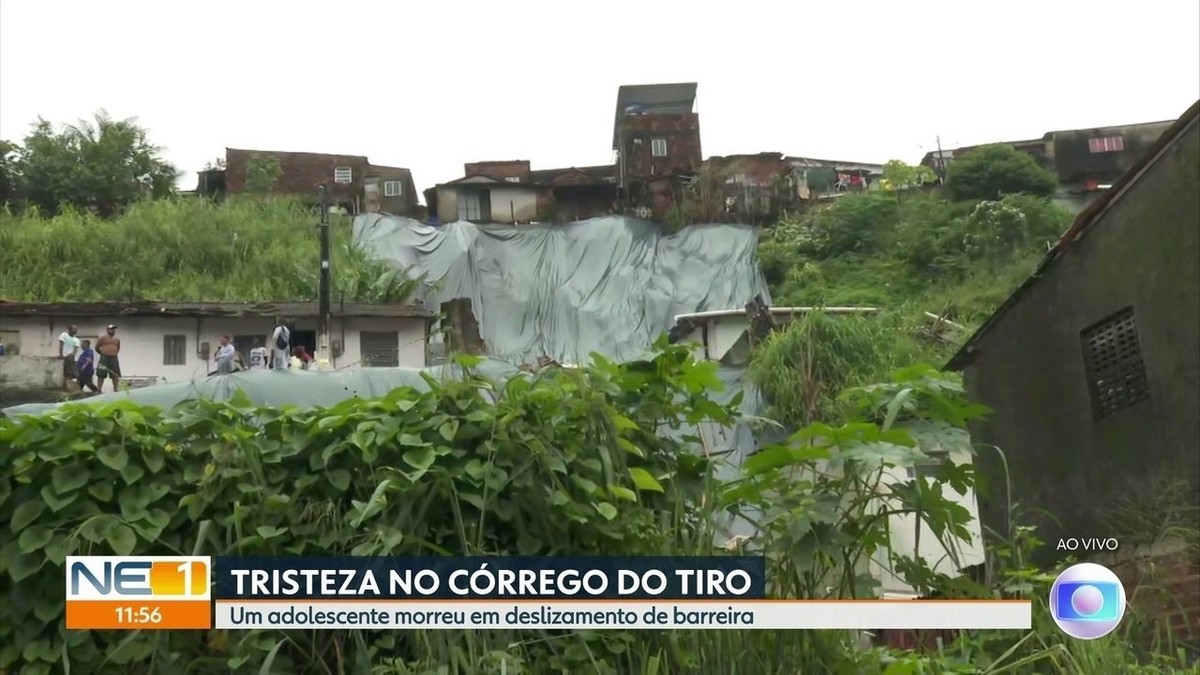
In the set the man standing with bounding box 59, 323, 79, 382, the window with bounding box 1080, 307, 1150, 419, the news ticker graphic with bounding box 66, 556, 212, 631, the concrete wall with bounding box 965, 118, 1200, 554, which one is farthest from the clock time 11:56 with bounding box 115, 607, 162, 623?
the man standing with bounding box 59, 323, 79, 382

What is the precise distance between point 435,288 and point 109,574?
20546 millimetres

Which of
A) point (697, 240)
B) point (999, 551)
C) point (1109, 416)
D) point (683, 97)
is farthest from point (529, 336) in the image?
point (999, 551)

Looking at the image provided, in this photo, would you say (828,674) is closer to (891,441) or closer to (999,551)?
(891,441)

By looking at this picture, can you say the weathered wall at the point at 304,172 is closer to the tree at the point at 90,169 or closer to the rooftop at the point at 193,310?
the tree at the point at 90,169

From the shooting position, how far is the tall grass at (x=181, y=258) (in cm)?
2184

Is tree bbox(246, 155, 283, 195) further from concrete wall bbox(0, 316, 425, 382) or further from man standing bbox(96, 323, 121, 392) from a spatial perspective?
man standing bbox(96, 323, 121, 392)

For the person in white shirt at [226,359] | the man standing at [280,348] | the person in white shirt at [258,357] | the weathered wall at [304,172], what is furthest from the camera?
the weathered wall at [304,172]

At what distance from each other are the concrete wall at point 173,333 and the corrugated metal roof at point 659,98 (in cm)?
1338

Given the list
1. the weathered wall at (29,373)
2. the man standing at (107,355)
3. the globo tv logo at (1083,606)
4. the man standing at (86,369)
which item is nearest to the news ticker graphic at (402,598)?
the globo tv logo at (1083,606)

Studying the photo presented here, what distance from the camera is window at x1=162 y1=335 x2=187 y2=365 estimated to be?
18.9 metres

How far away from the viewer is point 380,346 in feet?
63.0

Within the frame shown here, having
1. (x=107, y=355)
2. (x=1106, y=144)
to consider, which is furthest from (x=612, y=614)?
(x=1106, y=144)

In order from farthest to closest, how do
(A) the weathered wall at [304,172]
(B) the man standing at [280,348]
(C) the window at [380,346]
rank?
(A) the weathered wall at [304,172] < (C) the window at [380,346] < (B) the man standing at [280,348]

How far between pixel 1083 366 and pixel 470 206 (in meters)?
23.5
